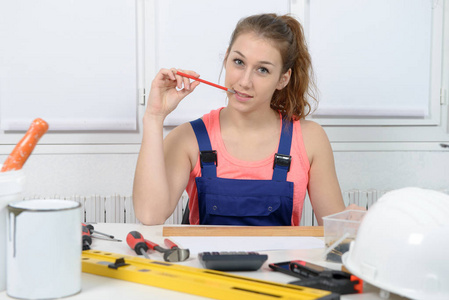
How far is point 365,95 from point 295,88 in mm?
788

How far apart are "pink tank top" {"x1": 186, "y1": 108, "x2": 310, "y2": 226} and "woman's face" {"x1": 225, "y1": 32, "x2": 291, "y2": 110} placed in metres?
0.15

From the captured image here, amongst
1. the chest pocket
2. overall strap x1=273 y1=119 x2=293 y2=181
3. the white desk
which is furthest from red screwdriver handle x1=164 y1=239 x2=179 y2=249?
overall strap x1=273 y1=119 x2=293 y2=181

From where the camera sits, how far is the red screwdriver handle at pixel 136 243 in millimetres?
1018

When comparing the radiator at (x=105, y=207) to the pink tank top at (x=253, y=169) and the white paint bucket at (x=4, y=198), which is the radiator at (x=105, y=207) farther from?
Answer: the white paint bucket at (x=4, y=198)

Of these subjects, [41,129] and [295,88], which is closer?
[41,129]

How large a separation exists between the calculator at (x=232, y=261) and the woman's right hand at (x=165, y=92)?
73 cm

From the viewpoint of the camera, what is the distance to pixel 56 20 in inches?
86.9

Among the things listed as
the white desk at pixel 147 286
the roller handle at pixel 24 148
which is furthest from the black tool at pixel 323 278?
the roller handle at pixel 24 148

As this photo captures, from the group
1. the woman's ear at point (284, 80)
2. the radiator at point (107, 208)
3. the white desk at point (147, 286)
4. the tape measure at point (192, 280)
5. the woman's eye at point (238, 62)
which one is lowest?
the radiator at point (107, 208)

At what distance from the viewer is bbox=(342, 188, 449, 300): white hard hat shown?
2.43 feet

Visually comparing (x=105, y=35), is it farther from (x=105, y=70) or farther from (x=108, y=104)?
→ (x=108, y=104)

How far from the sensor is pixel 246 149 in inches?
65.9

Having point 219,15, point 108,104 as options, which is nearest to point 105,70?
point 108,104

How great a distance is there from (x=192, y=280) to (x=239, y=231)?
16.9 inches
